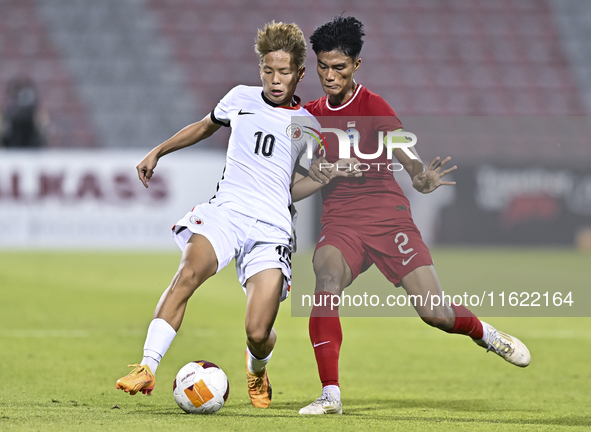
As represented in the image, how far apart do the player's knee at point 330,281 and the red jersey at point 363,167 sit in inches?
14.3

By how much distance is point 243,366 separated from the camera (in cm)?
629

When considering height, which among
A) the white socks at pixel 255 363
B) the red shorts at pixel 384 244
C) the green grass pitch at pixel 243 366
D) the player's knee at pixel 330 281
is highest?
the red shorts at pixel 384 244

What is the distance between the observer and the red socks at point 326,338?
451 centimetres

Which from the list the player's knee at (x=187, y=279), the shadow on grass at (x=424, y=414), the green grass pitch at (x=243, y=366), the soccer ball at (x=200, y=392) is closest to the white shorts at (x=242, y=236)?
the player's knee at (x=187, y=279)

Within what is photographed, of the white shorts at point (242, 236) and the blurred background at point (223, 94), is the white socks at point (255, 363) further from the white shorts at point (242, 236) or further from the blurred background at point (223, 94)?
the blurred background at point (223, 94)

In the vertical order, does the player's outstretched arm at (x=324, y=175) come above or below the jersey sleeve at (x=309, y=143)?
below

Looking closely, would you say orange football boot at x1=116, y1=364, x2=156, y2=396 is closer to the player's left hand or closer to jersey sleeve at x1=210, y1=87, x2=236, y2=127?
jersey sleeve at x1=210, y1=87, x2=236, y2=127

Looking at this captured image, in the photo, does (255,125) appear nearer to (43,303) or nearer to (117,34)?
(43,303)

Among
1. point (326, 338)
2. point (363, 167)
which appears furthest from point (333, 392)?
point (363, 167)

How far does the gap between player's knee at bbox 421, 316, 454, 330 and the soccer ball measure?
3.91 ft

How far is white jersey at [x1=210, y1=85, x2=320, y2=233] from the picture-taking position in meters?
4.50

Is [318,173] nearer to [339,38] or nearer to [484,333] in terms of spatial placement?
[339,38]

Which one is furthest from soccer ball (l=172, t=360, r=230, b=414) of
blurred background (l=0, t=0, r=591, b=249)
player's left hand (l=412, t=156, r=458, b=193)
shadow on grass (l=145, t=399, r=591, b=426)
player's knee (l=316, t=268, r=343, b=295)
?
blurred background (l=0, t=0, r=591, b=249)

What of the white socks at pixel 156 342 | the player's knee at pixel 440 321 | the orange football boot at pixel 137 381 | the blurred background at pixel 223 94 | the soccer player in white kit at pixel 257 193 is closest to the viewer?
the orange football boot at pixel 137 381
